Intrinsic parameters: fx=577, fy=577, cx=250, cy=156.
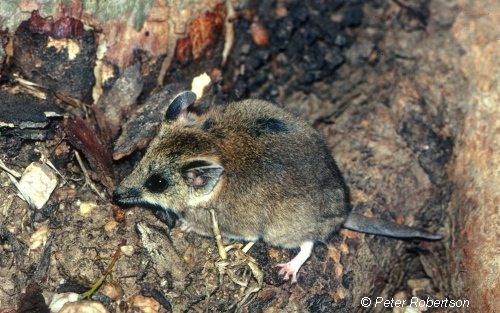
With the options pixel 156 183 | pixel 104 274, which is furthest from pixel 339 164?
pixel 104 274

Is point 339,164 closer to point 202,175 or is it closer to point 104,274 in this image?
point 202,175

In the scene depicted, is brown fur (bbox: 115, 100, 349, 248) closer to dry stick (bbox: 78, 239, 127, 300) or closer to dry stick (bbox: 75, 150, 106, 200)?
dry stick (bbox: 75, 150, 106, 200)

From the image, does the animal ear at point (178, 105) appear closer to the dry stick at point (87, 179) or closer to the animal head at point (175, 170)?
the animal head at point (175, 170)

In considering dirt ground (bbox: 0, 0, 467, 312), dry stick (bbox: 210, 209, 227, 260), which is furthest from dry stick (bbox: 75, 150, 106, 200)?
dry stick (bbox: 210, 209, 227, 260)

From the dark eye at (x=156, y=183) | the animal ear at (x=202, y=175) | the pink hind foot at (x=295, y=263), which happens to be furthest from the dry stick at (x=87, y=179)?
the pink hind foot at (x=295, y=263)

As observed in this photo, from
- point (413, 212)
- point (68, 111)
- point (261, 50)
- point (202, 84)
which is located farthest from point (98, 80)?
point (413, 212)

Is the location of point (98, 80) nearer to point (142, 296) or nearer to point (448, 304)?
point (142, 296)

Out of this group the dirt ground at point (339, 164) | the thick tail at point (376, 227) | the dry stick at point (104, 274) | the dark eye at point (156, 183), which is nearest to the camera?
the dry stick at point (104, 274)

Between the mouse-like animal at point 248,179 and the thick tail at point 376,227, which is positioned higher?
the mouse-like animal at point 248,179
